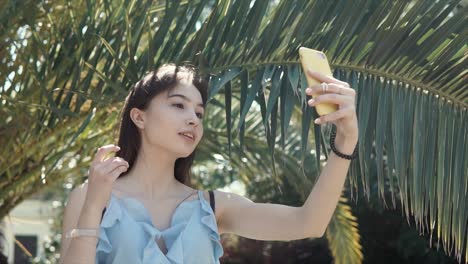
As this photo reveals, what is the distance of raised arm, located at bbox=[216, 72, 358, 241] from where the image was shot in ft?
7.82

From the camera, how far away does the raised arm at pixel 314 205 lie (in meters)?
2.38

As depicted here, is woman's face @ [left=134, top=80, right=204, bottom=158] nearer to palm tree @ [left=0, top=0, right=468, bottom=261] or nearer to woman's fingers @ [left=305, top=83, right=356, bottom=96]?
palm tree @ [left=0, top=0, right=468, bottom=261]

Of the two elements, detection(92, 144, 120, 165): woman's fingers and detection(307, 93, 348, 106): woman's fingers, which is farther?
detection(92, 144, 120, 165): woman's fingers

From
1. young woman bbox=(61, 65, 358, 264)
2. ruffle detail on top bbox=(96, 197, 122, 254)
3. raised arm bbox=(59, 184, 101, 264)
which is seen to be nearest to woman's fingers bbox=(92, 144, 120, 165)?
young woman bbox=(61, 65, 358, 264)

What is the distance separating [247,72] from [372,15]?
1.74 feet

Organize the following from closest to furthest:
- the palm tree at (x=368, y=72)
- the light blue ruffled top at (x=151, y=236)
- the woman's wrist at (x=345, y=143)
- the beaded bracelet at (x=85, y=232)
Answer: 1. the beaded bracelet at (x=85, y=232)
2. the woman's wrist at (x=345, y=143)
3. the light blue ruffled top at (x=151, y=236)
4. the palm tree at (x=368, y=72)

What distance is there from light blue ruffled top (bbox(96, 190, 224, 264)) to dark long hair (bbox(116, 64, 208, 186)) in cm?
19

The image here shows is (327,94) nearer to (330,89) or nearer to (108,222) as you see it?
(330,89)

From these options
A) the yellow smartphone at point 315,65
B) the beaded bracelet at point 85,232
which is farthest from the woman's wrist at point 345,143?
the beaded bracelet at point 85,232

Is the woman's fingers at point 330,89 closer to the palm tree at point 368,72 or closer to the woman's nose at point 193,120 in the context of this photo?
the woman's nose at point 193,120

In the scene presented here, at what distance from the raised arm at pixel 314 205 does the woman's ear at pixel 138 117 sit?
31 cm

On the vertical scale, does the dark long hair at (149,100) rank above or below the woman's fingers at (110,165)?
above

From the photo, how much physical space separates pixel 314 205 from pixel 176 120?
1.55ft

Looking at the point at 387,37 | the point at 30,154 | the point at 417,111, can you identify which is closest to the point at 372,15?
the point at 387,37
